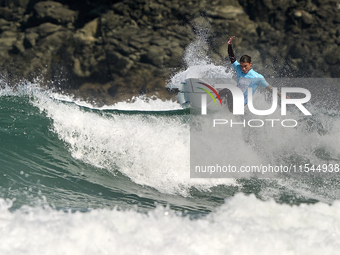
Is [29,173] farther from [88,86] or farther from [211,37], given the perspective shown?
[211,37]

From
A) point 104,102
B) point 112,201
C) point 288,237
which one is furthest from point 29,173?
point 104,102

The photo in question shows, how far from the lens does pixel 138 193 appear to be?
4191mm

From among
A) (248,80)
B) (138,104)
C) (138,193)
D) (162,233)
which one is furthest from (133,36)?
(162,233)

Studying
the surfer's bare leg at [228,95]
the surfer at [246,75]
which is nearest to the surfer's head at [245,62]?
the surfer at [246,75]

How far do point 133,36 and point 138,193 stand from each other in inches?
200

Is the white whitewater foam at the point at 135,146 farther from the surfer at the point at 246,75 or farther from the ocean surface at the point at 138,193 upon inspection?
the surfer at the point at 246,75

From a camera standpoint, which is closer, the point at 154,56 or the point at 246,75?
the point at 246,75

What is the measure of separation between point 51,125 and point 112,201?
2.26 meters

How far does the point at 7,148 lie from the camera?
15.9 ft

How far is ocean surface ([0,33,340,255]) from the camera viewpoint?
2.91 meters

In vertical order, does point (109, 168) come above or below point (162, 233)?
above

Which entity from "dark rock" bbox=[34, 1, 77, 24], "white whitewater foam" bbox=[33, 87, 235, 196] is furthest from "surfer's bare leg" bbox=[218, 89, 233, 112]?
"dark rock" bbox=[34, 1, 77, 24]

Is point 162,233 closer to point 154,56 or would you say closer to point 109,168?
point 109,168

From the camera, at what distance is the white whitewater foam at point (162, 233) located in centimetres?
281
